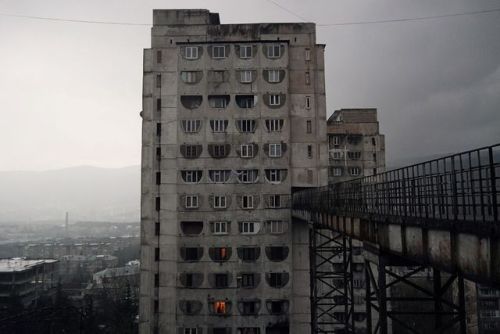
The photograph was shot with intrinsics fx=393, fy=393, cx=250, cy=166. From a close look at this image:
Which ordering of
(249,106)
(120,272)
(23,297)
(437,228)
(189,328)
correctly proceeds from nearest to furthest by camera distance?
(437,228) → (189,328) → (249,106) → (23,297) → (120,272)

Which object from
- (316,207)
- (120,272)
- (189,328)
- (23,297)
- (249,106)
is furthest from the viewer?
(120,272)

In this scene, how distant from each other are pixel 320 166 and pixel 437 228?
30.8m

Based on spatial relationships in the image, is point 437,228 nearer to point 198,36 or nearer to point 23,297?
point 198,36

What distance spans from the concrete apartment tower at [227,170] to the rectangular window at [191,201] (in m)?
0.10

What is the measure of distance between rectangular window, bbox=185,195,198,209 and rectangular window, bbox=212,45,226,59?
1501 centimetres

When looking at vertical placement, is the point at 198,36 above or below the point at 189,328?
above

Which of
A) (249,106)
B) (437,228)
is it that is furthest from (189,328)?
(437,228)

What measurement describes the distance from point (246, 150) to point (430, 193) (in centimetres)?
2894

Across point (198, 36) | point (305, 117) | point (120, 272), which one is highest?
point (198, 36)

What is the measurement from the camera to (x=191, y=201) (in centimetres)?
4059

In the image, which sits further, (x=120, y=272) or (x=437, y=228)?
(x=120, y=272)

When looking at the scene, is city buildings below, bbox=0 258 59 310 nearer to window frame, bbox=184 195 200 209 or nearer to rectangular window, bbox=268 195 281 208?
window frame, bbox=184 195 200 209

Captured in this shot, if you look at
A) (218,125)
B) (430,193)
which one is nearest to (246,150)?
(218,125)

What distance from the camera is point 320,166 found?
134 feet
